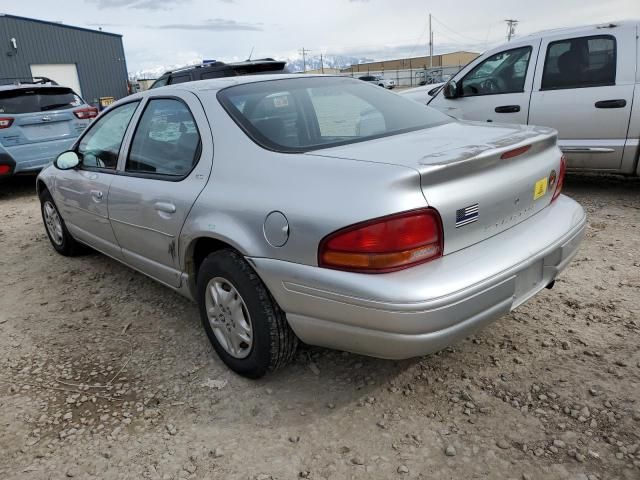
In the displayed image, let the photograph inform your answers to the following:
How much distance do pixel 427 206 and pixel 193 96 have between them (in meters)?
1.54

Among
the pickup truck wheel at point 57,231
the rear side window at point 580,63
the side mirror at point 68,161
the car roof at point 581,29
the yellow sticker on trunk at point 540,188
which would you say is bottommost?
the pickup truck wheel at point 57,231

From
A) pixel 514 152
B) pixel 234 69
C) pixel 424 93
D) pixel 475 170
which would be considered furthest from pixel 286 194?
pixel 234 69

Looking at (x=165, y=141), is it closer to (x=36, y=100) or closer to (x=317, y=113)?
(x=317, y=113)

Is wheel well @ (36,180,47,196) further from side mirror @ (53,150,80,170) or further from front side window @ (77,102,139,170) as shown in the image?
side mirror @ (53,150,80,170)

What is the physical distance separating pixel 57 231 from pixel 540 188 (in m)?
4.07

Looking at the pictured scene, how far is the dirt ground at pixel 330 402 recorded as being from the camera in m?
2.08

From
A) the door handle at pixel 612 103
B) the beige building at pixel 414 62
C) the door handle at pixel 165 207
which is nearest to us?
the door handle at pixel 165 207

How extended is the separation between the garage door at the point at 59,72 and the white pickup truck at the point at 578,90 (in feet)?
76.4

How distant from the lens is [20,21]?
23.4 metres

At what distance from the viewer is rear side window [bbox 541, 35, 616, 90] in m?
5.21

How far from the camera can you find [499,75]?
5.87 metres

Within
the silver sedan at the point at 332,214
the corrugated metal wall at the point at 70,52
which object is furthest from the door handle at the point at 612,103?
the corrugated metal wall at the point at 70,52

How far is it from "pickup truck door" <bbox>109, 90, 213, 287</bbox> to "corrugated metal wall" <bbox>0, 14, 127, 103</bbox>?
2452cm

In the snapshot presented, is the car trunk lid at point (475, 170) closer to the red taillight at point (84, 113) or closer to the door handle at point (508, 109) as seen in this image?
the door handle at point (508, 109)
